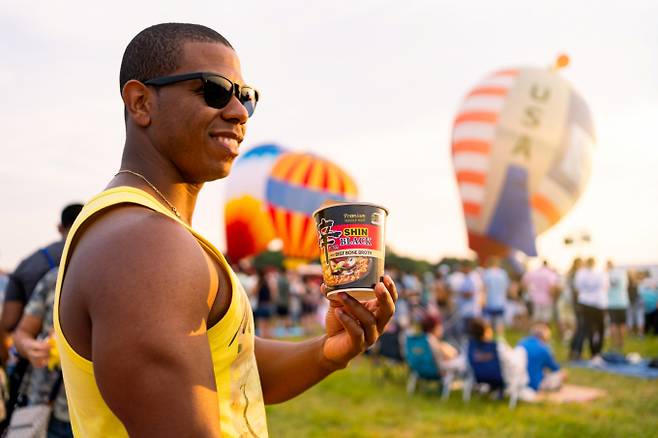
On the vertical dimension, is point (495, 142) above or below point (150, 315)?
above

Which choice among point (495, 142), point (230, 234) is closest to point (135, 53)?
point (495, 142)

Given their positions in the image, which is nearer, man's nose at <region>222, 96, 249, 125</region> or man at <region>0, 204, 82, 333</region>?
man's nose at <region>222, 96, 249, 125</region>

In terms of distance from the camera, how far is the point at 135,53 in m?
1.44

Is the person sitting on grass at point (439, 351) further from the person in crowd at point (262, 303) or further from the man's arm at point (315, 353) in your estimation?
the man's arm at point (315, 353)

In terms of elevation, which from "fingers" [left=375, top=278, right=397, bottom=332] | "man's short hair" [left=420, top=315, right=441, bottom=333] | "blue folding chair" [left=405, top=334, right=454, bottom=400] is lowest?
"blue folding chair" [left=405, top=334, right=454, bottom=400]

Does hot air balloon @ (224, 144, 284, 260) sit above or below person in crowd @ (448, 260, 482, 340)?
above

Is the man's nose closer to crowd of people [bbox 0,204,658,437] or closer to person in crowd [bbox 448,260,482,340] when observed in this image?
crowd of people [bbox 0,204,658,437]

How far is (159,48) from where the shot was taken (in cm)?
141

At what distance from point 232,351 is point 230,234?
2351 centimetres

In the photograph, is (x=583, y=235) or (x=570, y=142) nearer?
(x=570, y=142)

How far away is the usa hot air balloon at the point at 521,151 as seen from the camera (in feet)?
56.7

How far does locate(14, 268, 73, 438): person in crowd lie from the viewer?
303 cm

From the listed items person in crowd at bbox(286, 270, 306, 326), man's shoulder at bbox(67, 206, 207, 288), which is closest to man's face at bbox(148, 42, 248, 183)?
man's shoulder at bbox(67, 206, 207, 288)

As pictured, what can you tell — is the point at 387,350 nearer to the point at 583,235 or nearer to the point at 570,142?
the point at 570,142
